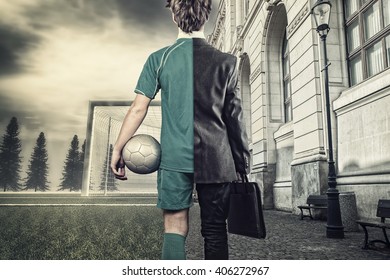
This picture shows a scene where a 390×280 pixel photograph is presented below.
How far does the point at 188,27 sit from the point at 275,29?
999 cm

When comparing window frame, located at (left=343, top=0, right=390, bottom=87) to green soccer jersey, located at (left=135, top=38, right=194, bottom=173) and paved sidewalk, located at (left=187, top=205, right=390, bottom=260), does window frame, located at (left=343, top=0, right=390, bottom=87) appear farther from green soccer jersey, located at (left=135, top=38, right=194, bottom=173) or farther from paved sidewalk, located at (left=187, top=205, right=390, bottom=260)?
green soccer jersey, located at (left=135, top=38, right=194, bottom=173)

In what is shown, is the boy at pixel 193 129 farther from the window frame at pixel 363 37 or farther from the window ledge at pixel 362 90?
the window frame at pixel 363 37

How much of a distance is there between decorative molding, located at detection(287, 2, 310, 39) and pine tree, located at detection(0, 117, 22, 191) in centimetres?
736

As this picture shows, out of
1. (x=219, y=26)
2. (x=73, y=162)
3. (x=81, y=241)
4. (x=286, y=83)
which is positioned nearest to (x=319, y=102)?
(x=286, y=83)

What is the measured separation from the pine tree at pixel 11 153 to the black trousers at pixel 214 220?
3.92 meters

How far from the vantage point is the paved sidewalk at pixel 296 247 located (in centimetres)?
420

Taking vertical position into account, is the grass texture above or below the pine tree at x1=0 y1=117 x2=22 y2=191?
below

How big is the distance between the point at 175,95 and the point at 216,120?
14.4 inches

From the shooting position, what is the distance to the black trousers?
2352 mm

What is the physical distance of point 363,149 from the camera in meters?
6.88

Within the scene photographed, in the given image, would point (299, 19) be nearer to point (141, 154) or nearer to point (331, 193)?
point (331, 193)

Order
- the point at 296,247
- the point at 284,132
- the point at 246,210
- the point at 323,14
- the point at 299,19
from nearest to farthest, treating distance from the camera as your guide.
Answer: the point at 246,210, the point at 296,247, the point at 323,14, the point at 299,19, the point at 284,132

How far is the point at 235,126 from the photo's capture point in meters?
2.54

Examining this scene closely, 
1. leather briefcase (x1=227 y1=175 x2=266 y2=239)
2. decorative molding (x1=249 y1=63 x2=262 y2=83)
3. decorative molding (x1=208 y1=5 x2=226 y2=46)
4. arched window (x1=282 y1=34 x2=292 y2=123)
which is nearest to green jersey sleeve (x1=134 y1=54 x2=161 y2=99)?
leather briefcase (x1=227 y1=175 x2=266 y2=239)
